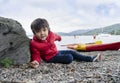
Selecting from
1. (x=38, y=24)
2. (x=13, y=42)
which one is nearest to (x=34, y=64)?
(x=13, y=42)

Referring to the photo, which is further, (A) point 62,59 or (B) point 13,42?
(A) point 62,59

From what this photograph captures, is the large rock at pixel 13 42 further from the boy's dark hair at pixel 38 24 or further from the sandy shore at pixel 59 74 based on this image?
the boy's dark hair at pixel 38 24

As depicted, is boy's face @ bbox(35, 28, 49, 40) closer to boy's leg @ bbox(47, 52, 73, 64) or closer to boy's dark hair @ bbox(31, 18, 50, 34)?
boy's dark hair @ bbox(31, 18, 50, 34)

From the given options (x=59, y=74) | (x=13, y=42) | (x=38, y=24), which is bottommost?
(x=59, y=74)

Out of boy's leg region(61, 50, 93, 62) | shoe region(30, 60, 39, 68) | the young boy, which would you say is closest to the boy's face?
the young boy

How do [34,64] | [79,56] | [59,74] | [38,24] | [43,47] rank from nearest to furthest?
[59,74], [34,64], [38,24], [43,47], [79,56]

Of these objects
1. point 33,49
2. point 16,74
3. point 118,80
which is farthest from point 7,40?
point 118,80

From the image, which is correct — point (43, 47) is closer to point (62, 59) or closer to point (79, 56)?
point (62, 59)

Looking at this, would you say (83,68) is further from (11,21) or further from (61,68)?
(11,21)
